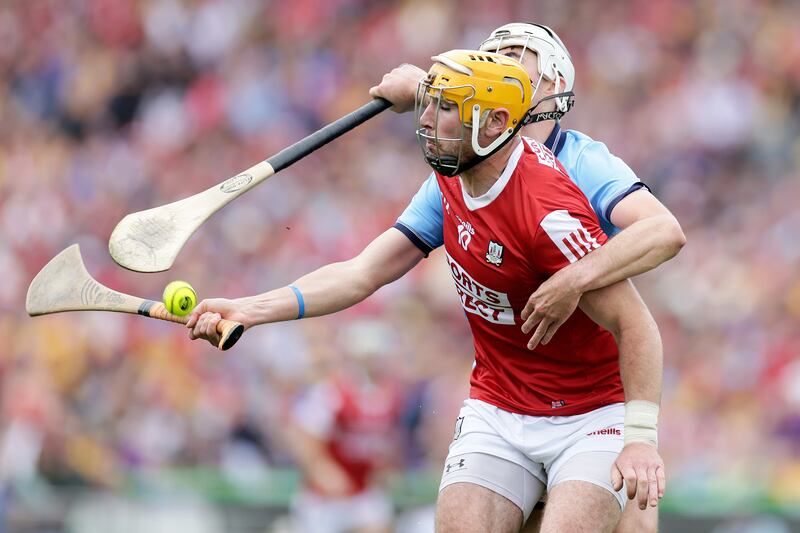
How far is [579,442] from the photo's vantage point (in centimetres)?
485

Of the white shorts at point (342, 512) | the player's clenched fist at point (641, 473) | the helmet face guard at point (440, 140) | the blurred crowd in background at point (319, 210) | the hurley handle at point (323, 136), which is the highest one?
the blurred crowd in background at point (319, 210)

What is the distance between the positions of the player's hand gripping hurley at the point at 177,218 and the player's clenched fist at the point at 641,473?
169 cm

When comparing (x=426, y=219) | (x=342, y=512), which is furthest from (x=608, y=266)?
(x=342, y=512)

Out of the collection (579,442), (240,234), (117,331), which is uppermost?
(240,234)

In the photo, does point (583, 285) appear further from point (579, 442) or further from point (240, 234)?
point (240, 234)

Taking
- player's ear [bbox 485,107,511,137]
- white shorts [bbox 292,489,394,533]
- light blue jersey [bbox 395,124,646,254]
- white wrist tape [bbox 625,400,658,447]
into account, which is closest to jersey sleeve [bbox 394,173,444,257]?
light blue jersey [bbox 395,124,646,254]

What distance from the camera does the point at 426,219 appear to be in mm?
5293

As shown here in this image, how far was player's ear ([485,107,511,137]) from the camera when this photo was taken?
4.70 m

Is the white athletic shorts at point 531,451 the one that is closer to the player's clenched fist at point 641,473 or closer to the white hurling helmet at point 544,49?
the player's clenched fist at point 641,473

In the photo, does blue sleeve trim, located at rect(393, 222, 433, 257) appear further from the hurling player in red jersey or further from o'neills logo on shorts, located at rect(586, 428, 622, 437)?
o'neills logo on shorts, located at rect(586, 428, 622, 437)

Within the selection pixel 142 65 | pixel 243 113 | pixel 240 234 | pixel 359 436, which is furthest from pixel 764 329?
pixel 142 65

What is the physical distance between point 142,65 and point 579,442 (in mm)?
11993

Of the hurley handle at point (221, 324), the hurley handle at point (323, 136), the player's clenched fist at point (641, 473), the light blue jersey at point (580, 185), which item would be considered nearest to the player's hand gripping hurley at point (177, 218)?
the hurley handle at point (323, 136)

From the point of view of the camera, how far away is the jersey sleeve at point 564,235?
4598 millimetres
